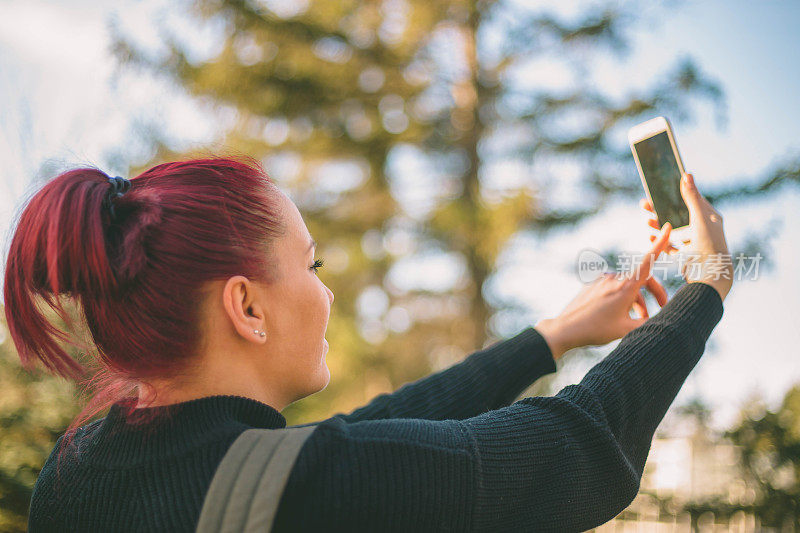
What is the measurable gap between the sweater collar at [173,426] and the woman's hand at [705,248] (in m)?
1.00

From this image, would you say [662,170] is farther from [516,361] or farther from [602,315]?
[516,361]

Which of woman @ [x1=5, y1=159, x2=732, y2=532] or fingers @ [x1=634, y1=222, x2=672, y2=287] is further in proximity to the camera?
fingers @ [x1=634, y1=222, x2=672, y2=287]

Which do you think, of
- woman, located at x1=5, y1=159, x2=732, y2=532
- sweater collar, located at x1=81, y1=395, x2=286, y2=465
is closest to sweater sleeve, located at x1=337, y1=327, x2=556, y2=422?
woman, located at x1=5, y1=159, x2=732, y2=532

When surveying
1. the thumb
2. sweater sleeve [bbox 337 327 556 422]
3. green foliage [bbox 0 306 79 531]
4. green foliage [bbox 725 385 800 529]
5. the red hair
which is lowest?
green foliage [bbox 725 385 800 529]

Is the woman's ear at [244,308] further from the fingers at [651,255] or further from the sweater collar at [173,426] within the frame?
the fingers at [651,255]

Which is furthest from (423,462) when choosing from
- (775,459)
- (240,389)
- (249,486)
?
(775,459)

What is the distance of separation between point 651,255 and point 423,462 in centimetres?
99

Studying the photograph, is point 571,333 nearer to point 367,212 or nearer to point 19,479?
point 19,479

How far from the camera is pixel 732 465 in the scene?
17.0 ft

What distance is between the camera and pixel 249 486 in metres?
0.95

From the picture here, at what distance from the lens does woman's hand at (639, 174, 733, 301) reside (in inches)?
56.5

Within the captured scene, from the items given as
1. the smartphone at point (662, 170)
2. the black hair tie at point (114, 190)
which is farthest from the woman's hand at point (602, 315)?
the black hair tie at point (114, 190)

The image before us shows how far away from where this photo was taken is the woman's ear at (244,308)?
1.17 meters

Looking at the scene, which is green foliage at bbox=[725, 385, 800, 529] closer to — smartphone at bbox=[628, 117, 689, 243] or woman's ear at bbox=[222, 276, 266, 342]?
smartphone at bbox=[628, 117, 689, 243]
